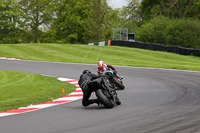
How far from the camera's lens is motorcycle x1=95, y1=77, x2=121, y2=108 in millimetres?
8008

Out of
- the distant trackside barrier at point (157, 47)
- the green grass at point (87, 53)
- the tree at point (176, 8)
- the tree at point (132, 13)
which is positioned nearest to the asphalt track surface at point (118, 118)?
the green grass at point (87, 53)

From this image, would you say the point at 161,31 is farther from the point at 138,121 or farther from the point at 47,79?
the point at 138,121

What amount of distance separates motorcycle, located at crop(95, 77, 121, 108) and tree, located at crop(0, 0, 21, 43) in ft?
182

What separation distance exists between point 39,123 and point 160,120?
2379mm

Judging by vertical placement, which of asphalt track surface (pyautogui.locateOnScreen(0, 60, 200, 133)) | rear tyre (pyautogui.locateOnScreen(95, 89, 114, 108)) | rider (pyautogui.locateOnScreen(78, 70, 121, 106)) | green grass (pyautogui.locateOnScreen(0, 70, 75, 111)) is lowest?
green grass (pyautogui.locateOnScreen(0, 70, 75, 111))

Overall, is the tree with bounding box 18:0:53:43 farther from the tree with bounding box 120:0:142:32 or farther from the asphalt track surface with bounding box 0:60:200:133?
the asphalt track surface with bounding box 0:60:200:133

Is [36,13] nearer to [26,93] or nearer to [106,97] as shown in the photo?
[26,93]

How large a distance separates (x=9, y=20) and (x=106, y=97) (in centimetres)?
5749

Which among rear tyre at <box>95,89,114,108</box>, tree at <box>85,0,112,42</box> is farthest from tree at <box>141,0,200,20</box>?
rear tyre at <box>95,89,114,108</box>

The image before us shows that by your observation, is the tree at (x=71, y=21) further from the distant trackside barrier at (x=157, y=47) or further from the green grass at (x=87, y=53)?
the green grass at (x=87, y=53)

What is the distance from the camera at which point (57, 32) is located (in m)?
62.4

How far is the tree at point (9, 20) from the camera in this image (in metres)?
61.3

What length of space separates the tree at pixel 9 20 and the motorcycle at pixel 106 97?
55.5m

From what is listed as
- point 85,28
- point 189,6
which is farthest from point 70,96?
point 85,28
